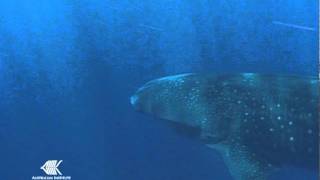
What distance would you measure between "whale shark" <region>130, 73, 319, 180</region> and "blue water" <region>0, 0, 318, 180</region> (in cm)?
4

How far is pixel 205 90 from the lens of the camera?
2.66 meters

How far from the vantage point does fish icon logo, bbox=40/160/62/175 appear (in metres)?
2.67

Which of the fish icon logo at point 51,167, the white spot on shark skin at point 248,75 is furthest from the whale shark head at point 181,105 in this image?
the fish icon logo at point 51,167

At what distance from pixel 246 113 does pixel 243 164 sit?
24cm

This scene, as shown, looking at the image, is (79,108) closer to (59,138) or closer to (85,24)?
(59,138)

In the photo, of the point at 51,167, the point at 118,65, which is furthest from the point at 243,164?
the point at 51,167

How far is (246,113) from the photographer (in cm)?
261

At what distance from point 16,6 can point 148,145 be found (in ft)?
2.94

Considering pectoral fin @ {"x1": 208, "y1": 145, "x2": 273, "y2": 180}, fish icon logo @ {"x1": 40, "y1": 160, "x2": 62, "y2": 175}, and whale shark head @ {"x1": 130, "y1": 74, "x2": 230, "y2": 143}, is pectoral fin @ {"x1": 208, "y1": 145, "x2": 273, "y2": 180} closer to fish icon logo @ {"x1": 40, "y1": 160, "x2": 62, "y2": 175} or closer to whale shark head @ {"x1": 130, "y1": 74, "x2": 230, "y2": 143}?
whale shark head @ {"x1": 130, "y1": 74, "x2": 230, "y2": 143}

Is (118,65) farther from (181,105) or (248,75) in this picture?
(248,75)

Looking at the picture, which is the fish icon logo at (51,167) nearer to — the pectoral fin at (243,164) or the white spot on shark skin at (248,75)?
the pectoral fin at (243,164)

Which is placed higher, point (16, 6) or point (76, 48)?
point (16, 6)

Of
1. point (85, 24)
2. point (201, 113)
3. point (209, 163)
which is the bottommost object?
point (209, 163)

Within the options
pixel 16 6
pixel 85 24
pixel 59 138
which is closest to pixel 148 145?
pixel 59 138
